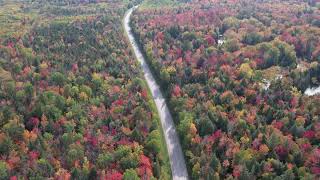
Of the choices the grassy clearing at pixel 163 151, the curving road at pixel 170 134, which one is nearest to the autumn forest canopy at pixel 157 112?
the grassy clearing at pixel 163 151

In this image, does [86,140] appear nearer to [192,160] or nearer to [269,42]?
[192,160]

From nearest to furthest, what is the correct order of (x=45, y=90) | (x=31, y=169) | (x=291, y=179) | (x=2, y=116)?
(x=291, y=179) → (x=31, y=169) → (x=2, y=116) → (x=45, y=90)

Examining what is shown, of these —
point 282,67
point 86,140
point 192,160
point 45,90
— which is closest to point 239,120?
point 192,160

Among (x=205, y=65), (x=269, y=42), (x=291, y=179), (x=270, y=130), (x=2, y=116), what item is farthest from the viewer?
(x=269, y=42)

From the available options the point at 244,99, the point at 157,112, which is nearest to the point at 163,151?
the point at 157,112

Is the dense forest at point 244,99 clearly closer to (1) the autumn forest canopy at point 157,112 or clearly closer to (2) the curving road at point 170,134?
(1) the autumn forest canopy at point 157,112

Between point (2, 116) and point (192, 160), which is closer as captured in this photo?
point (192, 160)
